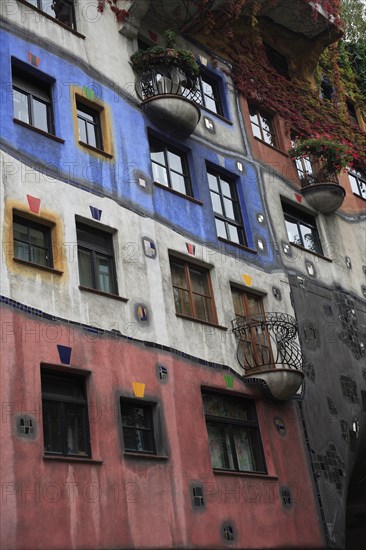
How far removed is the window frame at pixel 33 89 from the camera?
1362 centimetres

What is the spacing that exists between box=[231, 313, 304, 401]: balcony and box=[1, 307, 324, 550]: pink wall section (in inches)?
14.5

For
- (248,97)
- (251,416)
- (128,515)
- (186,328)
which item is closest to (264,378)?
(251,416)

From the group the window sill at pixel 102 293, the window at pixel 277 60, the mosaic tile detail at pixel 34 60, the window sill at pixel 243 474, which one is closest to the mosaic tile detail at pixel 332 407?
the window sill at pixel 243 474

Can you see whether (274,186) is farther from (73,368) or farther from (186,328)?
(73,368)

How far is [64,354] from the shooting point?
1153 centimetres

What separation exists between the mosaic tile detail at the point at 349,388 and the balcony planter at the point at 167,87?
6.24 meters

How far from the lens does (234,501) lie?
12969 millimetres

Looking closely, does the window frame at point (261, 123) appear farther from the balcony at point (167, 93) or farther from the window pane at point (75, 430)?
the window pane at point (75, 430)

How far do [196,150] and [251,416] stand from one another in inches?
223

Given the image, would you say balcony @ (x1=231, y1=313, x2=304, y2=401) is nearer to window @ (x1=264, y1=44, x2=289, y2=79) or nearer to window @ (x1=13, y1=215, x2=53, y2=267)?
window @ (x1=13, y1=215, x2=53, y2=267)

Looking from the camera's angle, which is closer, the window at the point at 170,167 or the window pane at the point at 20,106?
the window pane at the point at 20,106

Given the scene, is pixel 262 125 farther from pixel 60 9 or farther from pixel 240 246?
pixel 60 9

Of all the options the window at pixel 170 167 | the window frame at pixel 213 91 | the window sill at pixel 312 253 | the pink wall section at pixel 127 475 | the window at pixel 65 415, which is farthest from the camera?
the window frame at pixel 213 91

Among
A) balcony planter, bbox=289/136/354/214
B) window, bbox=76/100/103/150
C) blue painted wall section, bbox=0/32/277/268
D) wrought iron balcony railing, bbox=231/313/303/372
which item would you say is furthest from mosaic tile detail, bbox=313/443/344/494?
window, bbox=76/100/103/150
